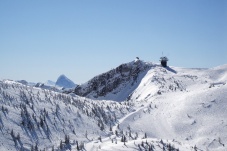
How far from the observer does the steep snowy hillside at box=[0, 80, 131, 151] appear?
2016cm

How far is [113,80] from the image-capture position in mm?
83312

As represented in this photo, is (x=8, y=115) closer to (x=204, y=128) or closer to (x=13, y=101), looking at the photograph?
(x=13, y=101)

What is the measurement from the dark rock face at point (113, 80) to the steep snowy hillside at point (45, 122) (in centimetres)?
4639

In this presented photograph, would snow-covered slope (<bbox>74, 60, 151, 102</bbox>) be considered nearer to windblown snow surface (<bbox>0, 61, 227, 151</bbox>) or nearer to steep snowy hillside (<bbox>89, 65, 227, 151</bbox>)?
windblown snow surface (<bbox>0, 61, 227, 151</bbox>)

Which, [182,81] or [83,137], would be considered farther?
[182,81]

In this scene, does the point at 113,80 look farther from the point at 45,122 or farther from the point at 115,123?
the point at 45,122

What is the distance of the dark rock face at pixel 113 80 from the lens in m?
79.7

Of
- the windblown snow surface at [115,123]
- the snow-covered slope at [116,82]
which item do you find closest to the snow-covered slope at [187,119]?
the windblown snow surface at [115,123]

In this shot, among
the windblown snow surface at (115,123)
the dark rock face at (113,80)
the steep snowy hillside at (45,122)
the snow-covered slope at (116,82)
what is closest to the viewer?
the steep snowy hillside at (45,122)

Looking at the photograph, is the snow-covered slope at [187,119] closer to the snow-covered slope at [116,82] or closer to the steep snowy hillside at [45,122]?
the steep snowy hillside at [45,122]

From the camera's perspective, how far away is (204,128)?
28.4 meters

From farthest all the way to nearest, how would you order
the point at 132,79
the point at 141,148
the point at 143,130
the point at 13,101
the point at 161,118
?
1. the point at 132,79
2. the point at 161,118
3. the point at 143,130
4. the point at 13,101
5. the point at 141,148

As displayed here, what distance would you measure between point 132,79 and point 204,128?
165 ft

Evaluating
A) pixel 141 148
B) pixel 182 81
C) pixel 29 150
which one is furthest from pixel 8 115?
pixel 182 81
